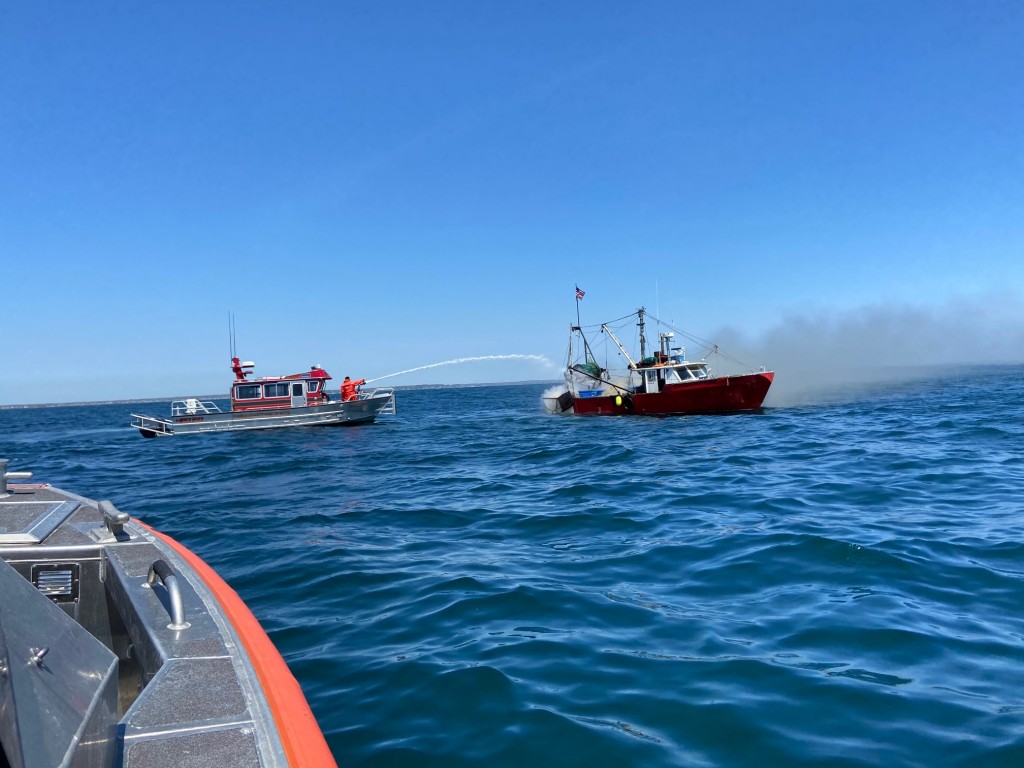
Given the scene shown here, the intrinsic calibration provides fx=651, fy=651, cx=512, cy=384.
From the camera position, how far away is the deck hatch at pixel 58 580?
4.40m

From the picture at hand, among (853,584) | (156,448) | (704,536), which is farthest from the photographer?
(156,448)

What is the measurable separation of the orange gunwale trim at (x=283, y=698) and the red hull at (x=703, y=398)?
96.4 ft

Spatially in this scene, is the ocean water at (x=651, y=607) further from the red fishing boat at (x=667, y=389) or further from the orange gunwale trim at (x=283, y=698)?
the red fishing boat at (x=667, y=389)

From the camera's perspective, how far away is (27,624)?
216 centimetres

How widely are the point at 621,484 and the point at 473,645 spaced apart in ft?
27.3

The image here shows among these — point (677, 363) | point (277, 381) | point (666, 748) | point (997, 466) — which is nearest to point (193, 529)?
point (666, 748)

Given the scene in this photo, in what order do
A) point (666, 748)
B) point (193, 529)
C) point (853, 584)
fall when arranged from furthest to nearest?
1. point (193, 529)
2. point (853, 584)
3. point (666, 748)

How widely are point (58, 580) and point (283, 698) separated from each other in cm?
270

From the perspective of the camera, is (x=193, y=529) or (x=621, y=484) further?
(x=621, y=484)

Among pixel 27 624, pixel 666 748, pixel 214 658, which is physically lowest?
pixel 666 748

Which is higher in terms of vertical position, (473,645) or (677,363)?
(677,363)

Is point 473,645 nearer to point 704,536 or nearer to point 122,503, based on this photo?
point 704,536

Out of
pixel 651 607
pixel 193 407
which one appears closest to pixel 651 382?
pixel 193 407

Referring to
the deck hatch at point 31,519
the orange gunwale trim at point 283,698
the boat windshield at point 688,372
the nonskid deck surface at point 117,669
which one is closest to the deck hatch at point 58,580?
the nonskid deck surface at point 117,669
